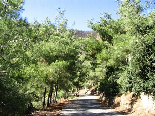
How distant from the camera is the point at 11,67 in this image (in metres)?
7.20

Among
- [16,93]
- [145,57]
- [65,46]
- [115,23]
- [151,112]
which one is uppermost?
[115,23]

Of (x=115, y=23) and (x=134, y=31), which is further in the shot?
(x=115, y=23)

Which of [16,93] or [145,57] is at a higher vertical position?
[145,57]

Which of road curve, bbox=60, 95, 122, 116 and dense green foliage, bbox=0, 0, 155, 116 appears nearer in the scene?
dense green foliage, bbox=0, 0, 155, 116

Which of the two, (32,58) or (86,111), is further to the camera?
(86,111)

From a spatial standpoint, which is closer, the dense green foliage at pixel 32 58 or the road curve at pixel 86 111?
the dense green foliage at pixel 32 58

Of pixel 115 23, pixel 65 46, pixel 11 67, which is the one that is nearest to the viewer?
pixel 11 67

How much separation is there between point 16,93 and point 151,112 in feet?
29.0

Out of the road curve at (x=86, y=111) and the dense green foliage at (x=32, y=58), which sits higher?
the dense green foliage at (x=32, y=58)

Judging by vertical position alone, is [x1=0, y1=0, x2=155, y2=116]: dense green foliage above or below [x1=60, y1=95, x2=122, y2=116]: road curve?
above

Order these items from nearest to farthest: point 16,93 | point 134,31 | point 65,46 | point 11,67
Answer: point 11,67 → point 16,93 → point 134,31 → point 65,46

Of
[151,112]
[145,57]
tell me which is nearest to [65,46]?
[145,57]

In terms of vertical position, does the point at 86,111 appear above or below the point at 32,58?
below

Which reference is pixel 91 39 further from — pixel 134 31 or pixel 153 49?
pixel 153 49
